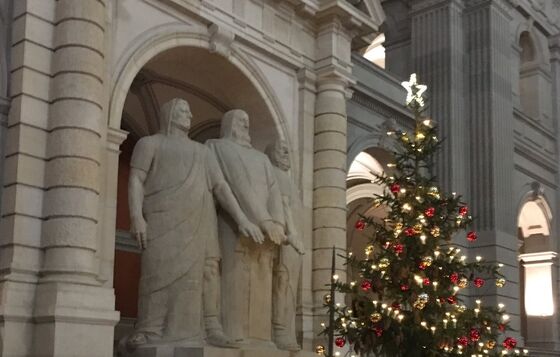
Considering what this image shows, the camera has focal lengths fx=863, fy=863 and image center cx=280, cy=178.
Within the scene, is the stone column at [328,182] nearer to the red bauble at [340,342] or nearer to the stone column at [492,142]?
the red bauble at [340,342]

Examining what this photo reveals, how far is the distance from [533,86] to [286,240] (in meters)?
13.9

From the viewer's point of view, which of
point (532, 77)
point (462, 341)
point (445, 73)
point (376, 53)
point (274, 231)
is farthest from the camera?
point (376, 53)

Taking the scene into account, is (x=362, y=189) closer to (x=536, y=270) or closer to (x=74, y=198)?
(x=536, y=270)

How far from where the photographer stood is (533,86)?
22.4m

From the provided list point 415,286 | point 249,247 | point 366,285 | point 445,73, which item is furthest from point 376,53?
point 249,247

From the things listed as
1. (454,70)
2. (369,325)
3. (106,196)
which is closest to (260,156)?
(106,196)

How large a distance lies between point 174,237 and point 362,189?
11.5 meters

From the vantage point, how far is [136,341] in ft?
30.4

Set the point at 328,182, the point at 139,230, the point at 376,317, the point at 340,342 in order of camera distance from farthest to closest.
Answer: the point at 328,182, the point at 340,342, the point at 376,317, the point at 139,230

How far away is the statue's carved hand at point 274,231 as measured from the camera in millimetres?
10109

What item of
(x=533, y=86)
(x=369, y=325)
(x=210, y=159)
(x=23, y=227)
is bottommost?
(x=369, y=325)

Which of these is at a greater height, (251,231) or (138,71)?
(138,71)

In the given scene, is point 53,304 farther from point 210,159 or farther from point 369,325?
point 369,325

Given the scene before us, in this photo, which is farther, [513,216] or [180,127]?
[513,216]
